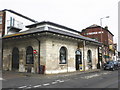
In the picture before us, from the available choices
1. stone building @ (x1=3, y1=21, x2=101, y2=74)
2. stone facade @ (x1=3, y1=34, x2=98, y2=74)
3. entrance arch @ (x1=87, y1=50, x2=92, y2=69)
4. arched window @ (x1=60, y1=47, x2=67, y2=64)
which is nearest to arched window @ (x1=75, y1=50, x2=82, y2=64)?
stone building @ (x1=3, y1=21, x2=101, y2=74)

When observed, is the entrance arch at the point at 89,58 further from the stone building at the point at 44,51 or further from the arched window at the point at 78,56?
the arched window at the point at 78,56

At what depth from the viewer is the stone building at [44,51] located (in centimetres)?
1561

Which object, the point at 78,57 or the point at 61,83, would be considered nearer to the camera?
the point at 61,83

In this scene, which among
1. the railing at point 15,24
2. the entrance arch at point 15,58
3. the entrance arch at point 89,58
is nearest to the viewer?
the entrance arch at point 15,58

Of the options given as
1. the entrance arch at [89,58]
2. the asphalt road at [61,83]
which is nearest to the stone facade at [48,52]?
the entrance arch at [89,58]

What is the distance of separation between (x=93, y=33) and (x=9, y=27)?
29.3 meters

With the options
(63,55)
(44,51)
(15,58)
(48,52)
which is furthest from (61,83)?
(15,58)

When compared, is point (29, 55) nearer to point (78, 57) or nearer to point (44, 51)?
point (44, 51)

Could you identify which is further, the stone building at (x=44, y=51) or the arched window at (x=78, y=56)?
the arched window at (x=78, y=56)

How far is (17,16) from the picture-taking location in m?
31.6

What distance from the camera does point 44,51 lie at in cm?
1564

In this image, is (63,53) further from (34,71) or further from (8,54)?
(8,54)

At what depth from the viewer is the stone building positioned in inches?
615

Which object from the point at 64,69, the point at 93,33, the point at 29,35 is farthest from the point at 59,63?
the point at 93,33
